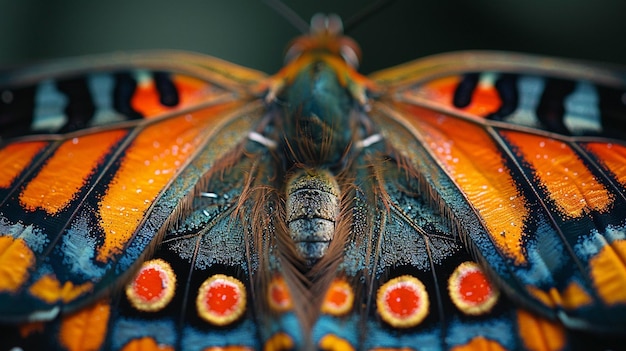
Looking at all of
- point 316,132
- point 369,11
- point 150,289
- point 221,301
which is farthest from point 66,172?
point 369,11

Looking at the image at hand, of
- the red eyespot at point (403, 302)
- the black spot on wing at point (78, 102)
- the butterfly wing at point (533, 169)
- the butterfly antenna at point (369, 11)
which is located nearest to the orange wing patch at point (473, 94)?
the butterfly wing at point (533, 169)

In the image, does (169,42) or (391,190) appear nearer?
(391,190)

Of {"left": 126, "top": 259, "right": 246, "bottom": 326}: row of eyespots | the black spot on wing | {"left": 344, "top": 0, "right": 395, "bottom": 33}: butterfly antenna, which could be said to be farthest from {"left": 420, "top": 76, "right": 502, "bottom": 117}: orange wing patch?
the black spot on wing

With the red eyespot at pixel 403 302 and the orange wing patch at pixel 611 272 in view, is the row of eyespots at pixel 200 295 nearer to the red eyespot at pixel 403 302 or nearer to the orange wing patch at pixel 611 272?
the red eyespot at pixel 403 302

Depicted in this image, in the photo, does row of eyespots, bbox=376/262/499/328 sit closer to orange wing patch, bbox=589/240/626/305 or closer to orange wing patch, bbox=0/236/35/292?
orange wing patch, bbox=589/240/626/305

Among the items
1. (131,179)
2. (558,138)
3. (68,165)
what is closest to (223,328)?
(131,179)

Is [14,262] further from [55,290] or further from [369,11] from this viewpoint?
[369,11]

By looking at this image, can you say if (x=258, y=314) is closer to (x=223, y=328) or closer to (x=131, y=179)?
(x=223, y=328)
